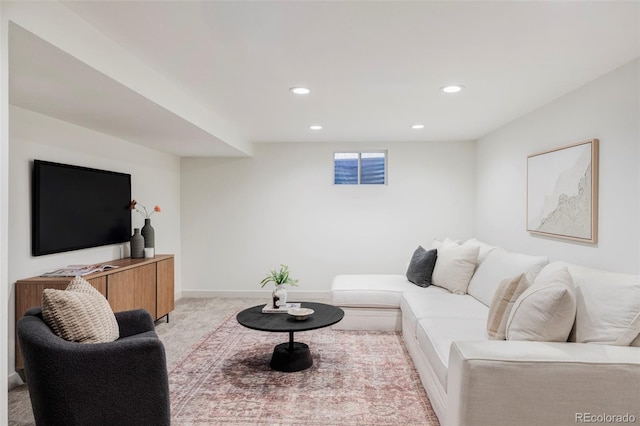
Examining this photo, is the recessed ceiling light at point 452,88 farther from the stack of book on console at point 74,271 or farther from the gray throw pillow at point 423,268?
the stack of book on console at point 74,271

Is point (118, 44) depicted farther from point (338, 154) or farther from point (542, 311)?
point (338, 154)

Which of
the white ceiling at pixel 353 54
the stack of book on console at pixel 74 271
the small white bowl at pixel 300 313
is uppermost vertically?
the white ceiling at pixel 353 54

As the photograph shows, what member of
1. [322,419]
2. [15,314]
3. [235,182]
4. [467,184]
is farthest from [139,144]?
[467,184]

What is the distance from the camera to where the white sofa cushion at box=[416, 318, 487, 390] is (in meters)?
2.40

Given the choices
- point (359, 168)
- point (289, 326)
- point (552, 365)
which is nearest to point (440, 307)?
point (289, 326)

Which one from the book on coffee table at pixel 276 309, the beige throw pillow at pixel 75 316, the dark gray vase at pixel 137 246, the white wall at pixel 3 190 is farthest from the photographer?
the dark gray vase at pixel 137 246

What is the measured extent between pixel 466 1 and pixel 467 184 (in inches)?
166

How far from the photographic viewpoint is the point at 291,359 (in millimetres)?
3240

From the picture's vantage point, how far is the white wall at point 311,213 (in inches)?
228

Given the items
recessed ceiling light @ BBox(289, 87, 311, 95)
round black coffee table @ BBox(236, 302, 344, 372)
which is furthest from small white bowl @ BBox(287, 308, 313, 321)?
recessed ceiling light @ BBox(289, 87, 311, 95)

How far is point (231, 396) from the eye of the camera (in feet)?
9.21

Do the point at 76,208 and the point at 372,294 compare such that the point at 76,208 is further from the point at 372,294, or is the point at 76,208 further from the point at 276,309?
the point at 372,294

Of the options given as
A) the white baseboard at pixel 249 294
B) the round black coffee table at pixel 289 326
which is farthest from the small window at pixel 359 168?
the round black coffee table at pixel 289 326
